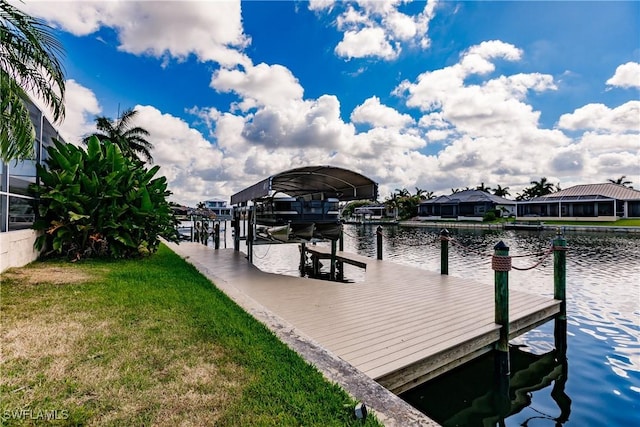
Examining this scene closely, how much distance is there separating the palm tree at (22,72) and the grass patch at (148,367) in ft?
8.27

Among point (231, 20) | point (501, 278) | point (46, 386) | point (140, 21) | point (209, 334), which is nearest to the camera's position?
point (46, 386)

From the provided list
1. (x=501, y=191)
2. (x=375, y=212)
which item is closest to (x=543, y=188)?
(x=501, y=191)

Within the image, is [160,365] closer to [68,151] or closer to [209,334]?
[209,334]

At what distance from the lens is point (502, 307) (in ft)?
16.7

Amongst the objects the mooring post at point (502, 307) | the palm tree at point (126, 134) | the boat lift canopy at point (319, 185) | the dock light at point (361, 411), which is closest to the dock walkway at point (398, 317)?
the mooring post at point (502, 307)

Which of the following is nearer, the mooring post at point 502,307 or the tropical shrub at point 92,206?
the mooring post at point 502,307

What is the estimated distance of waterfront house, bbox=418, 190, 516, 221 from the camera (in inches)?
2080

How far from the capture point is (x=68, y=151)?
882 cm

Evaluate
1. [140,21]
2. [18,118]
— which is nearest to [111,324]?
[18,118]

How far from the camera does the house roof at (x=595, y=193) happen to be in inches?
1661

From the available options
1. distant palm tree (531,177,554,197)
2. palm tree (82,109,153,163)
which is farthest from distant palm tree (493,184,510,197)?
palm tree (82,109,153,163)

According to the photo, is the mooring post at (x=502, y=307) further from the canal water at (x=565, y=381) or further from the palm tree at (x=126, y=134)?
the palm tree at (x=126, y=134)

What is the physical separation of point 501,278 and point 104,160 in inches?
404

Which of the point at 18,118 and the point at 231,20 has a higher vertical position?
the point at 231,20
